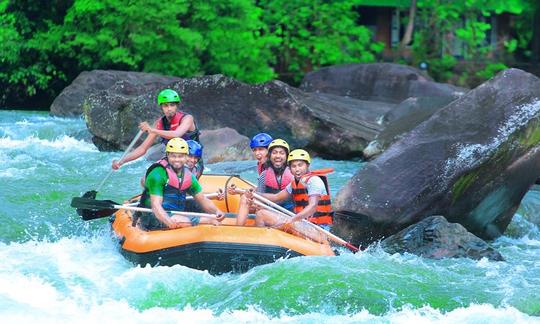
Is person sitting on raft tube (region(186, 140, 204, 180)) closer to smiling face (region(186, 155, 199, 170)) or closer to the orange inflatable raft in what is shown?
smiling face (region(186, 155, 199, 170))

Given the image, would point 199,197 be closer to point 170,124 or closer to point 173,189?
point 173,189

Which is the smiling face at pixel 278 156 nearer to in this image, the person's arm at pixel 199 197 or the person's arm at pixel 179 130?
the person's arm at pixel 199 197

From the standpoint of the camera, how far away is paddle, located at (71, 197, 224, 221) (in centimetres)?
784

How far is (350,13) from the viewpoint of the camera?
25.2 meters

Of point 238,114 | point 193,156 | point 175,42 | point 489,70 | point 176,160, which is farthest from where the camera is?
point 489,70

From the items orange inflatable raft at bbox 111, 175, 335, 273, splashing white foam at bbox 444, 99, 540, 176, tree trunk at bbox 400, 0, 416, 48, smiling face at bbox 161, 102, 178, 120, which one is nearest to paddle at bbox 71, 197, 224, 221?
orange inflatable raft at bbox 111, 175, 335, 273

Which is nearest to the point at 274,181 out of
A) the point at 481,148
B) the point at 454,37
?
the point at 481,148

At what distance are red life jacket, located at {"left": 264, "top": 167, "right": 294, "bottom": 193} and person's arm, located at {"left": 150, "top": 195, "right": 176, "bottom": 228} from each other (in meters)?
0.96

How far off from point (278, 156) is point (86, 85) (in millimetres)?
10847

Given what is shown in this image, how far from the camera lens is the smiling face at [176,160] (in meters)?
7.80

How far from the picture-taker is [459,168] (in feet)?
29.2

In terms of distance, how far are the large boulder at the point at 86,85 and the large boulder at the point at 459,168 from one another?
949 cm

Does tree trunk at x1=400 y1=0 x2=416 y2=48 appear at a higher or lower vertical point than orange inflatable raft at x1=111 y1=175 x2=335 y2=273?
lower

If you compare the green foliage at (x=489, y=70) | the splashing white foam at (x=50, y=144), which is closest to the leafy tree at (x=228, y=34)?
the green foliage at (x=489, y=70)
